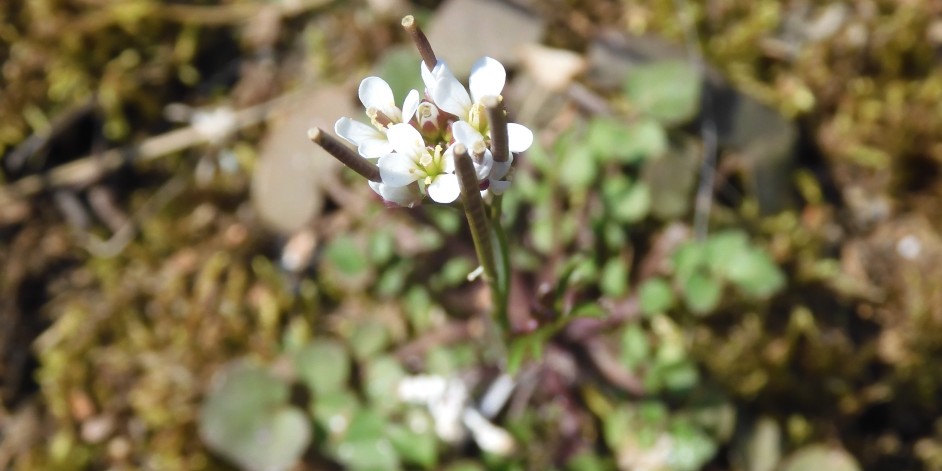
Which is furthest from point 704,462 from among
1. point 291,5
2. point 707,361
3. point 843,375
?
point 291,5

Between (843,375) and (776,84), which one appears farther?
(776,84)

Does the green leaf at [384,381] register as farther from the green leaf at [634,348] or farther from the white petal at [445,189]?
the white petal at [445,189]

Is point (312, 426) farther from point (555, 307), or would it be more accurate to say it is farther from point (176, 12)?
point (176, 12)

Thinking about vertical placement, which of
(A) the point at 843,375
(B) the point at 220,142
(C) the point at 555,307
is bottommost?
(A) the point at 843,375

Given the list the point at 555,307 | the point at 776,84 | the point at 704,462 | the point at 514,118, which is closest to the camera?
the point at 555,307

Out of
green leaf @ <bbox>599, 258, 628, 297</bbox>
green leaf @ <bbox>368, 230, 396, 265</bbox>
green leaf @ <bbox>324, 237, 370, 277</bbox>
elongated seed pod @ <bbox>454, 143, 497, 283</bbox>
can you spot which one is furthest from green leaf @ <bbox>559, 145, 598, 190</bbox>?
elongated seed pod @ <bbox>454, 143, 497, 283</bbox>

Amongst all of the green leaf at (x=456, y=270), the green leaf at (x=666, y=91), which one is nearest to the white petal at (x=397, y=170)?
the green leaf at (x=456, y=270)
